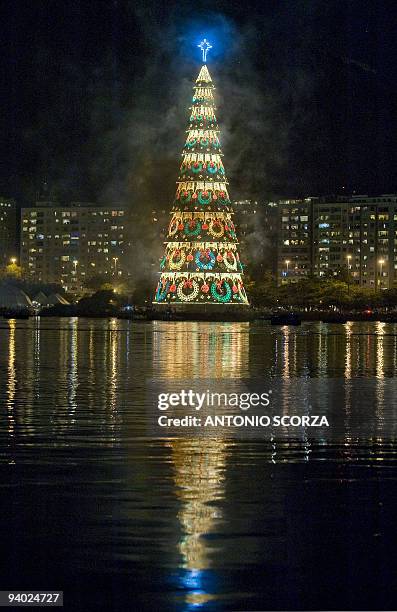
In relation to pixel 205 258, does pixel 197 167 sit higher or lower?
higher

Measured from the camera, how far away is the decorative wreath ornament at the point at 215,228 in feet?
341

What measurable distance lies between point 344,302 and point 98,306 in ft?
98.4

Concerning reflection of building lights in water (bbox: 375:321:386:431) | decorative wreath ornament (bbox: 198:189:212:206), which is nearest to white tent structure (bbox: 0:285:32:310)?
decorative wreath ornament (bbox: 198:189:212:206)

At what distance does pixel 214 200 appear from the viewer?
104750 millimetres

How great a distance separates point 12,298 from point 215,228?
203 ft

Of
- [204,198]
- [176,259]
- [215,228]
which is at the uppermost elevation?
[204,198]

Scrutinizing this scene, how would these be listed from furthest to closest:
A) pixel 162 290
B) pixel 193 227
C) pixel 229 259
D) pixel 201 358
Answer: pixel 162 290
pixel 229 259
pixel 193 227
pixel 201 358

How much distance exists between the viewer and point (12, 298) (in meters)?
161

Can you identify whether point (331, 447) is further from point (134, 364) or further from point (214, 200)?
point (214, 200)

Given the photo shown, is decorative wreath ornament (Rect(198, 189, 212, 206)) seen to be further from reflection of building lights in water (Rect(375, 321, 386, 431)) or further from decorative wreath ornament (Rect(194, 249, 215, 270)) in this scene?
reflection of building lights in water (Rect(375, 321, 386, 431))

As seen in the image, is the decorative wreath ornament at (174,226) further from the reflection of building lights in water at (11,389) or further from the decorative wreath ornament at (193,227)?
the reflection of building lights in water at (11,389)

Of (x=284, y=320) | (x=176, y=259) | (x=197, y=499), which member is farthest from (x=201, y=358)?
(x=284, y=320)

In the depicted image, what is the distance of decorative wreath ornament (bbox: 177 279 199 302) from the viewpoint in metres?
106

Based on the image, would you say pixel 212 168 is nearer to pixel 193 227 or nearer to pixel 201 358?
pixel 193 227
